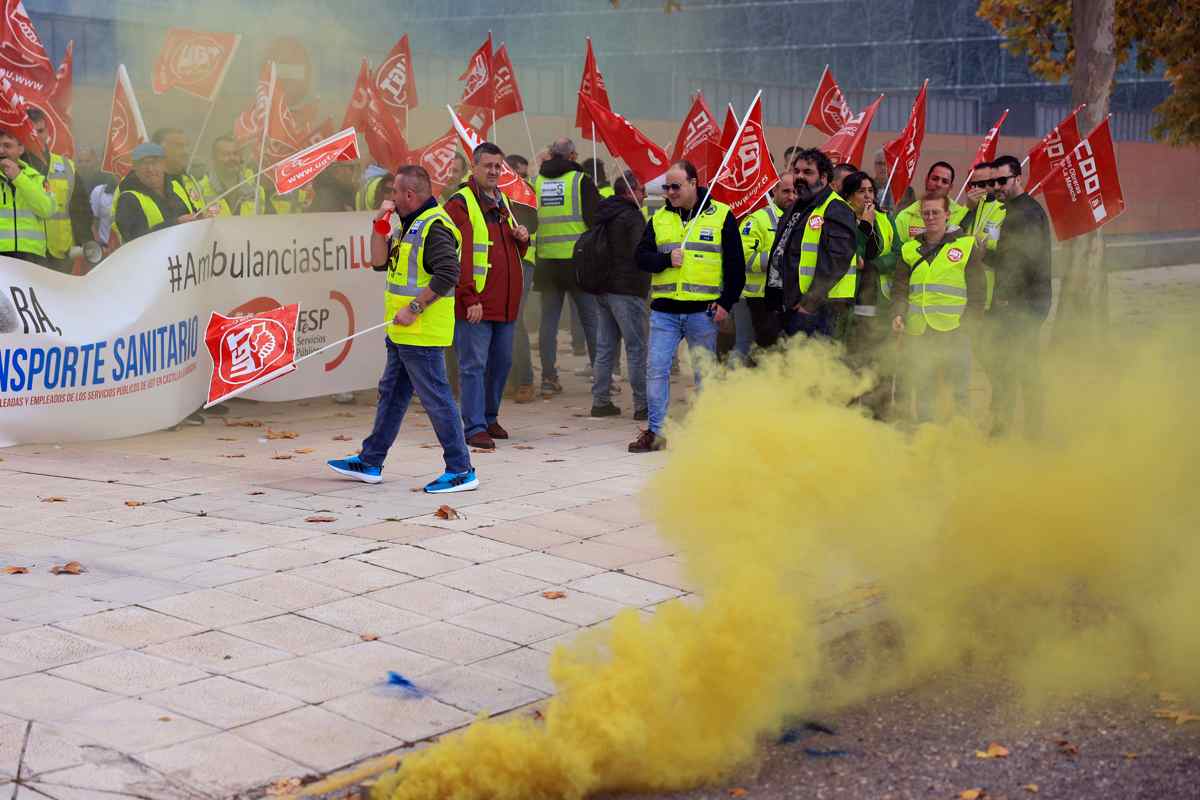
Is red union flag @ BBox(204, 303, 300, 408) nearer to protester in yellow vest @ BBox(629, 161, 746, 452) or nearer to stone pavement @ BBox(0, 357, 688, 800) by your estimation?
stone pavement @ BBox(0, 357, 688, 800)

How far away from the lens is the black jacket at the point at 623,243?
11.4m

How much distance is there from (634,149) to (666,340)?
218cm

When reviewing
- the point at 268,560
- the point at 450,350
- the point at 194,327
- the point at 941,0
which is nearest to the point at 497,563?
the point at 268,560

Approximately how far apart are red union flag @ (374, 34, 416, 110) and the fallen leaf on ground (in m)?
10.2

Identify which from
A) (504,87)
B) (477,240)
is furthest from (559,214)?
(477,240)

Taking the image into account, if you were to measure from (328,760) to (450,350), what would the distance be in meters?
8.08

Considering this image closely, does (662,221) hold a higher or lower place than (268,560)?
higher

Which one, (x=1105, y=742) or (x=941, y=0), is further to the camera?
(x=941, y=0)

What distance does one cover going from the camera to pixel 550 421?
11648 mm

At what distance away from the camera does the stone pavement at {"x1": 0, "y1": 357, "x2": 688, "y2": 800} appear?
4.93 meters

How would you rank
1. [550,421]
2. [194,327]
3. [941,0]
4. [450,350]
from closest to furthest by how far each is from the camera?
[194,327], [550,421], [450,350], [941,0]

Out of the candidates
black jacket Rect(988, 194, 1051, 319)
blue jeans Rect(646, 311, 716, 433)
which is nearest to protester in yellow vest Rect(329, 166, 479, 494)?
blue jeans Rect(646, 311, 716, 433)

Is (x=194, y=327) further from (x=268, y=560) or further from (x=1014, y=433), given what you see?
(x=1014, y=433)

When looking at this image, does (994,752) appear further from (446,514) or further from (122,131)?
(122,131)
